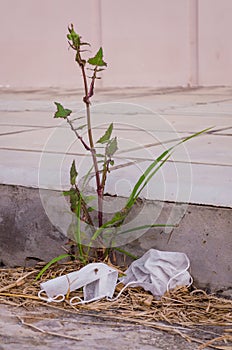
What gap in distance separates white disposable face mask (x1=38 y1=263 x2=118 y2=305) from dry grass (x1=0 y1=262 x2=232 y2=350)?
18 mm

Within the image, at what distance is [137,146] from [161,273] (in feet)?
2.54

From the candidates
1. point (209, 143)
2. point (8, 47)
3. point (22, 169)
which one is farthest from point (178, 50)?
point (22, 169)

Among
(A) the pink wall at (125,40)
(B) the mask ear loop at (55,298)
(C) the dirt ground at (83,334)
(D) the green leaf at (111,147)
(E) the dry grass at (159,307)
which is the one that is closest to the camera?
(C) the dirt ground at (83,334)

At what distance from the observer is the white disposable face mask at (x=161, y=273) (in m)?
1.46

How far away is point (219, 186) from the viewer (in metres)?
1.51

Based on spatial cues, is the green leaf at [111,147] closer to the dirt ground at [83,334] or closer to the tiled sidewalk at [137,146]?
the tiled sidewalk at [137,146]

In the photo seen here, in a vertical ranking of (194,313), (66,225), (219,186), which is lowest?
(194,313)

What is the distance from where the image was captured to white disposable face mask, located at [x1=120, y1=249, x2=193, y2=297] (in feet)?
4.79

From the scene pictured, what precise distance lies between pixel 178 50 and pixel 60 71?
3.60 feet

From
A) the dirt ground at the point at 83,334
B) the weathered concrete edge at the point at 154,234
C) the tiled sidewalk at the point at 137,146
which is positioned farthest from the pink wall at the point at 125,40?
the dirt ground at the point at 83,334

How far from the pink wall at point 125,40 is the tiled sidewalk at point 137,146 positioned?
1.26m

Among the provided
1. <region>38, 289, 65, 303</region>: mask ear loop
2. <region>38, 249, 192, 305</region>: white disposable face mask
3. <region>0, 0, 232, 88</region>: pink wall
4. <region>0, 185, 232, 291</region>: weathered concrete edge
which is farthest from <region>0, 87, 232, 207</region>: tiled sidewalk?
<region>0, 0, 232, 88</region>: pink wall

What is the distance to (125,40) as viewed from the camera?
5.52m

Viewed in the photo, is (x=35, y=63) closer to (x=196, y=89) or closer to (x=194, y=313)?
(x=196, y=89)
